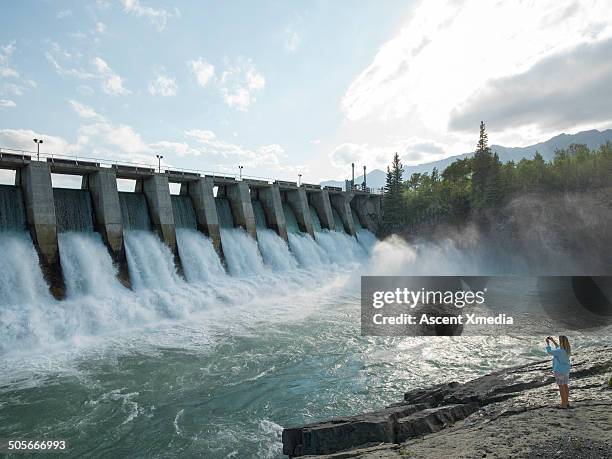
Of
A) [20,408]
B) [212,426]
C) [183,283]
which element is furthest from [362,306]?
[20,408]

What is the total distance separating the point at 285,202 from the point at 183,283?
19.9 meters

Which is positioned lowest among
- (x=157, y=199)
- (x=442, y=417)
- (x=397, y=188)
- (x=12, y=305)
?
(x=442, y=417)

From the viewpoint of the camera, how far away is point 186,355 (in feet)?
52.2

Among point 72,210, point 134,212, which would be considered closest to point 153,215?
point 134,212

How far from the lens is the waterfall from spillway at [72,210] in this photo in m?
24.5

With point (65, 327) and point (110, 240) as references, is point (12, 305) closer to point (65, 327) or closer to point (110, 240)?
point (65, 327)

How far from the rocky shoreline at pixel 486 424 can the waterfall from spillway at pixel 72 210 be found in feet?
73.1

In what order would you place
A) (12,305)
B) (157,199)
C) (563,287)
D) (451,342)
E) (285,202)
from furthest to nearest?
(285,202) < (563,287) < (157,199) < (12,305) < (451,342)

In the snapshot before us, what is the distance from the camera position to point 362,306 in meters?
25.6

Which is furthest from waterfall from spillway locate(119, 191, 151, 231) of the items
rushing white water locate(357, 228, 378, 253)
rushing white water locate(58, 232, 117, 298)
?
rushing white water locate(357, 228, 378, 253)

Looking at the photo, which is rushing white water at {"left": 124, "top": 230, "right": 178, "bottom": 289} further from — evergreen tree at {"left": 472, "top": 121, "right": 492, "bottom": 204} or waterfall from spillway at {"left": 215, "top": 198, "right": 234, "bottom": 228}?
evergreen tree at {"left": 472, "top": 121, "right": 492, "bottom": 204}

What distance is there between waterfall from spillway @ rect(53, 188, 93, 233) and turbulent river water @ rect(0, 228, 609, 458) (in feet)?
2.57

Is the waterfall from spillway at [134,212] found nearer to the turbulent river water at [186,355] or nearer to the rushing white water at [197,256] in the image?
the turbulent river water at [186,355]

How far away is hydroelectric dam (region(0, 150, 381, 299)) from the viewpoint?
2255cm
